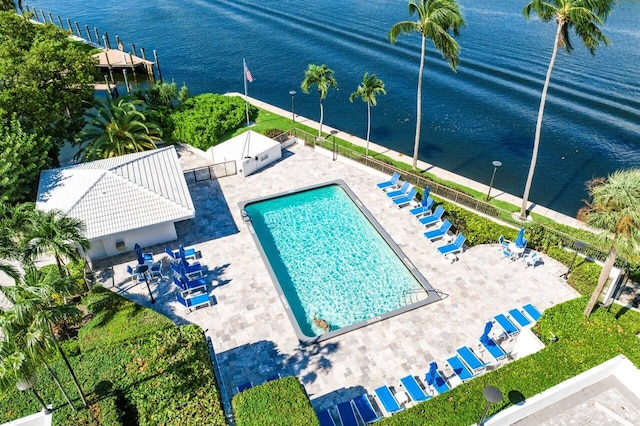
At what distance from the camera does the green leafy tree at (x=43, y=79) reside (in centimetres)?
2531

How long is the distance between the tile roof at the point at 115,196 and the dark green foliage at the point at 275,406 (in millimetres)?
11309

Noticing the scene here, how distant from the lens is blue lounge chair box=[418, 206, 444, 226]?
24.9 m

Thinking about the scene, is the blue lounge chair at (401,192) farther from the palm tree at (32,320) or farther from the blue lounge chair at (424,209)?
the palm tree at (32,320)

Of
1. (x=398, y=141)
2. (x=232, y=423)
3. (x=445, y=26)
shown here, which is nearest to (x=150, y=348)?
(x=232, y=423)

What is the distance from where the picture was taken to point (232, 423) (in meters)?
14.8

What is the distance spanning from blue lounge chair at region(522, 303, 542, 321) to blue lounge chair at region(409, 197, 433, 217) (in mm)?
8027

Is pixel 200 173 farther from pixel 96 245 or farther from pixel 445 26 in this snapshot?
pixel 445 26

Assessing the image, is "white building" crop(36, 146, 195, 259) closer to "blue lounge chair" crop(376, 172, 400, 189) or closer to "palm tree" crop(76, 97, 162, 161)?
"palm tree" crop(76, 97, 162, 161)

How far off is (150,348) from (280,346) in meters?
5.17

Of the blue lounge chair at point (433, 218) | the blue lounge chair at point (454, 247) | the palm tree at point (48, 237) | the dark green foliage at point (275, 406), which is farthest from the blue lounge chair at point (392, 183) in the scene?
the palm tree at point (48, 237)

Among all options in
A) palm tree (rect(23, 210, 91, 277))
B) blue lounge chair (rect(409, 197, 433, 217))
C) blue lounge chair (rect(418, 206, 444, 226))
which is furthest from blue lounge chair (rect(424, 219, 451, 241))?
palm tree (rect(23, 210, 91, 277))

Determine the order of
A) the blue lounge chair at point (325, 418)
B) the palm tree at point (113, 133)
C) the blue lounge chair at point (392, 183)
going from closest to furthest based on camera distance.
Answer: the blue lounge chair at point (325, 418), the blue lounge chair at point (392, 183), the palm tree at point (113, 133)

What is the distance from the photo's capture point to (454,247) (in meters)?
23.1

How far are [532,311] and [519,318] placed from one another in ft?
2.74
